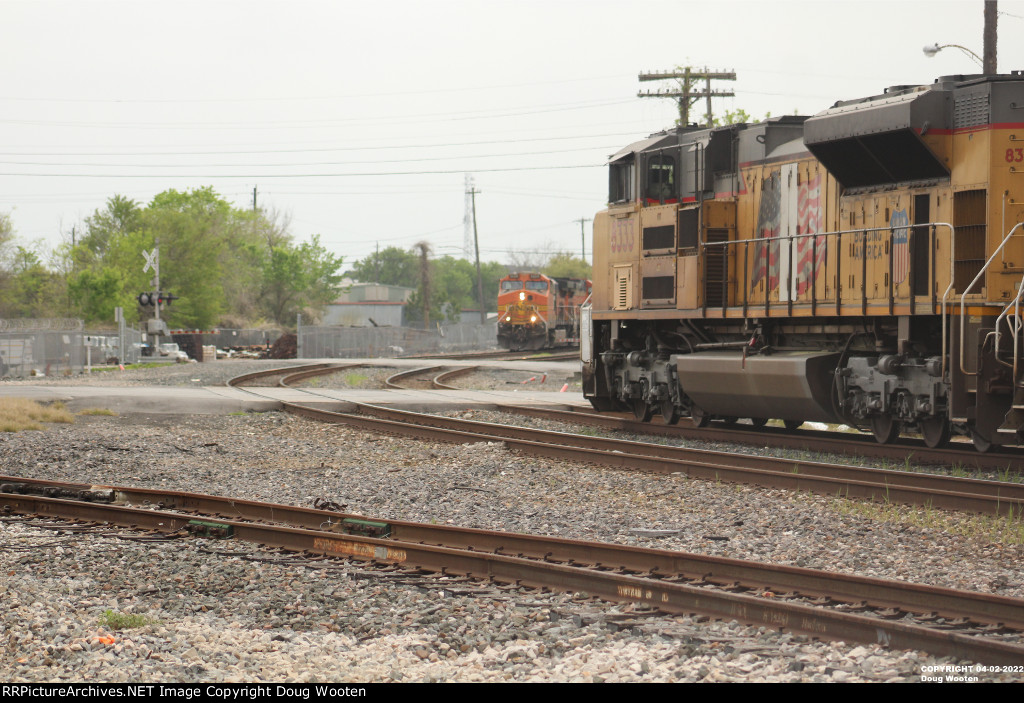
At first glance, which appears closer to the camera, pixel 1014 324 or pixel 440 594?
pixel 440 594

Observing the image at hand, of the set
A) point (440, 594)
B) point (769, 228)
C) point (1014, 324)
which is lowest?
point (440, 594)

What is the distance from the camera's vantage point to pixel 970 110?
1000cm

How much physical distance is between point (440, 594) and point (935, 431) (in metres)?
7.25

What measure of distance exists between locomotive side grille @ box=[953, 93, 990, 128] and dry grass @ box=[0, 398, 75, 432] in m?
12.7

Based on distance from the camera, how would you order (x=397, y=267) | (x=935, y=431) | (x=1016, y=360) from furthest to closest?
(x=397, y=267) < (x=935, y=431) < (x=1016, y=360)

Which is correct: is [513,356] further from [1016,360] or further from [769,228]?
[1016,360]

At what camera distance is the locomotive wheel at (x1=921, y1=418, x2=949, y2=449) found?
10461mm

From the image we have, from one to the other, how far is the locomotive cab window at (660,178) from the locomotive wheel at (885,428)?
14.3ft

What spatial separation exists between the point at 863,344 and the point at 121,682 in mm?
9447

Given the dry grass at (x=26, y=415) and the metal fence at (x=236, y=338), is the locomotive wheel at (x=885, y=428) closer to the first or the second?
the dry grass at (x=26, y=415)

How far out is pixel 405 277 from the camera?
13775 centimetres

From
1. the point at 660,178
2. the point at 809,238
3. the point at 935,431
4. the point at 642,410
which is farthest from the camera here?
the point at 642,410

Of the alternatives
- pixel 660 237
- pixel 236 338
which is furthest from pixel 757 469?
pixel 236 338

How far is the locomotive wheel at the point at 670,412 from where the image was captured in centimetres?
1401
